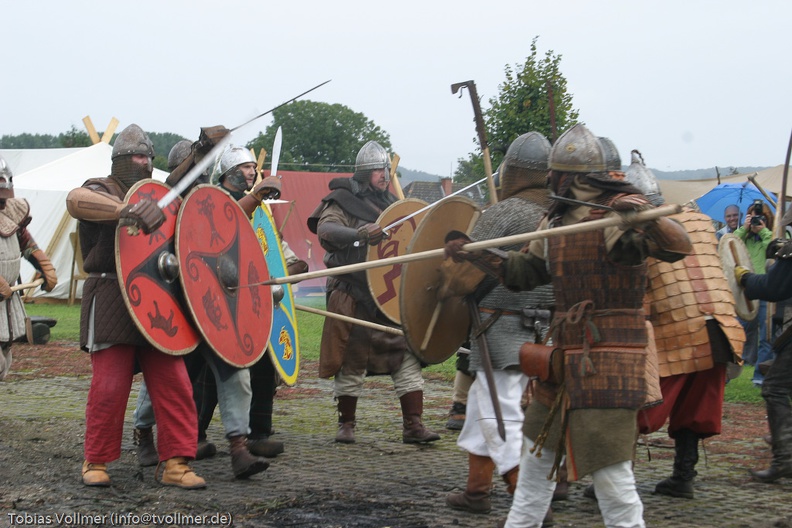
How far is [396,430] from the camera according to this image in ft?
20.7

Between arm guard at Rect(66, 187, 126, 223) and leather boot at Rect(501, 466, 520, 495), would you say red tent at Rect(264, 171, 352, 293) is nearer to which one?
arm guard at Rect(66, 187, 126, 223)

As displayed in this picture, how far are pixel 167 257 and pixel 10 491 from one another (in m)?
1.23

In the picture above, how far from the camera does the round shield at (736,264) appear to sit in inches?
197

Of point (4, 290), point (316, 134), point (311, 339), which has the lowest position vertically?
point (311, 339)

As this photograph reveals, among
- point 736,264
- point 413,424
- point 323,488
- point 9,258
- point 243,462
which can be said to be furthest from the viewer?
point 9,258

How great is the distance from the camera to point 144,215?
416cm

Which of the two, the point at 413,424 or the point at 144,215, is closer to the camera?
the point at 144,215

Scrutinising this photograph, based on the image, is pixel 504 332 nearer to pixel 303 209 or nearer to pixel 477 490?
pixel 477 490

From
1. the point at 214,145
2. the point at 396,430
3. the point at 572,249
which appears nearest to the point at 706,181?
the point at 396,430

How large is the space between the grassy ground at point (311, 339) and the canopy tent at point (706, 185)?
3374 mm

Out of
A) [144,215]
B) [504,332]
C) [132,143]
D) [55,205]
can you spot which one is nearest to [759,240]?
[504,332]

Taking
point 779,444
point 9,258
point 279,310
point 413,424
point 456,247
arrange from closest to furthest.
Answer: point 456,247 < point 779,444 < point 279,310 < point 413,424 < point 9,258

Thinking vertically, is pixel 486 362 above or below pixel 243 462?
above

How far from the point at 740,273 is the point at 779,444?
2.82ft
